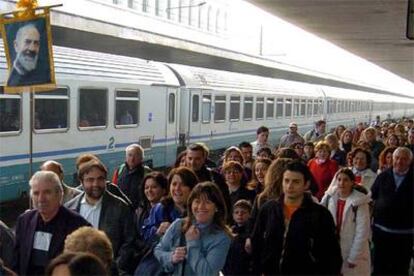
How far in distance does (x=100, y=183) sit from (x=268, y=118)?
19.7 metres

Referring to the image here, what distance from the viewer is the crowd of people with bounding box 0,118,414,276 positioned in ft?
12.6

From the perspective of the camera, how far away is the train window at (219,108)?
19056 mm

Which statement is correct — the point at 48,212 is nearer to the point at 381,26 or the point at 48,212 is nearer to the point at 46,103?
the point at 46,103

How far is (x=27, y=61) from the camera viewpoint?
19.6ft

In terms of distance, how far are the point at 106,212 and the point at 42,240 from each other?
2.37ft

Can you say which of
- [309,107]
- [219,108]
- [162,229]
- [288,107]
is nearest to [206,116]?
[219,108]

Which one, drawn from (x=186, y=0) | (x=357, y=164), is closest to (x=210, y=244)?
(x=357, y=164)

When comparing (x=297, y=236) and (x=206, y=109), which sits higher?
(x=206, y=109)

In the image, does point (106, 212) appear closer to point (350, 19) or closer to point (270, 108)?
point (350, 19)

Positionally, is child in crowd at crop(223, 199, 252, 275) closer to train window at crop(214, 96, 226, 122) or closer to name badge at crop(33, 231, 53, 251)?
name badge at crop(33, 231, 53, 251)

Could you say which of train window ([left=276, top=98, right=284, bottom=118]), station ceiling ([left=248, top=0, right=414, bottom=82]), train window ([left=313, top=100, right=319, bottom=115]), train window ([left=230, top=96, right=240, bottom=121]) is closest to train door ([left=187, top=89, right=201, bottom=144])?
train window ([left=230, top=96, right=240, bottom=121])

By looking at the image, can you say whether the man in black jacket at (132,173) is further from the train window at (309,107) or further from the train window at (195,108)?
the train window at (309,107)

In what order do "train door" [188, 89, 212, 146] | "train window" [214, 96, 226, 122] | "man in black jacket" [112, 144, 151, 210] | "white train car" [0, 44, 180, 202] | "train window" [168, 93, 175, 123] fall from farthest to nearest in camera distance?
1. "train window" [214, 96, 226, 122]
2. "train door" [188, 89, 212, 146]
3. "train window" [168, 93, 175, 123]
4. "white train car" [0, 44, 180, 202]
5. "man in black jacket" [112, 144, 151, 210]

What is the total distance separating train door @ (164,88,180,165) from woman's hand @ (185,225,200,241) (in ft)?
39.5
